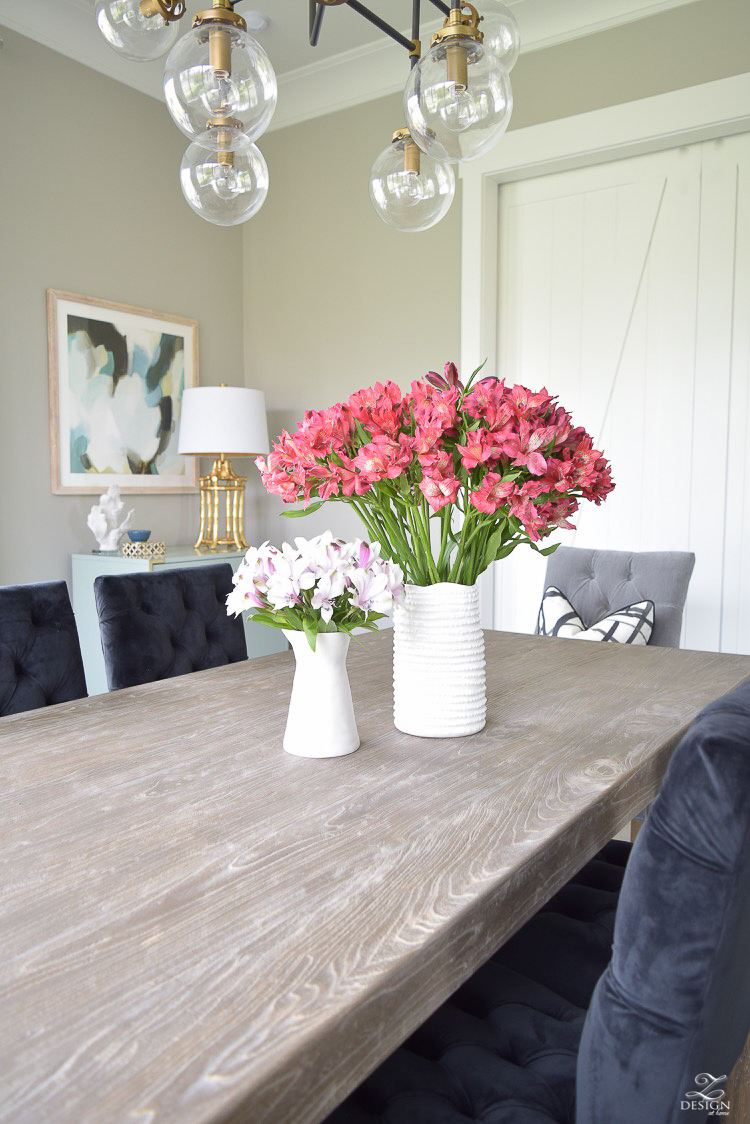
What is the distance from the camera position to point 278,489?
1.33 metres

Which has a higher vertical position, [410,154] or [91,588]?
[410,154]

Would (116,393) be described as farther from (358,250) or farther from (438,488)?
(438,488)

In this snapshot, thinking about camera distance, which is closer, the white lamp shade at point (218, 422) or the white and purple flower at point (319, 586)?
the white and purple flower at point (319, 586)

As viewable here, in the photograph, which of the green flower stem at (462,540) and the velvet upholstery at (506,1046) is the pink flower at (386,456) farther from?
the velvet upholstery at (506,1046)

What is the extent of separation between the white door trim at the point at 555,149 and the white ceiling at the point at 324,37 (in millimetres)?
334

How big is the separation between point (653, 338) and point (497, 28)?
206cm

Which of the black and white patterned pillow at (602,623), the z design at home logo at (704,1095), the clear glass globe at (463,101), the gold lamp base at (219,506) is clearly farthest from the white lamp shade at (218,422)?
the z design at home logo at (704,1095)

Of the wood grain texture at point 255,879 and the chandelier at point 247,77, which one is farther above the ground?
the chandelier at point 247,77

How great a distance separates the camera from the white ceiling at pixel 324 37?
10.2 ft

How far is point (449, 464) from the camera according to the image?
3.97 ft

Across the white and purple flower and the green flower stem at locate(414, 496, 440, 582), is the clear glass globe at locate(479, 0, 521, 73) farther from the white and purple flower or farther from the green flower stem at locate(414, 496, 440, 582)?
the white and purple flower

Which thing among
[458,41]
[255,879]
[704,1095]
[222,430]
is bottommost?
[704,1095]

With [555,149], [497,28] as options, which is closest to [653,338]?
[555,149]

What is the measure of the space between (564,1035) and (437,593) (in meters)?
0.61
